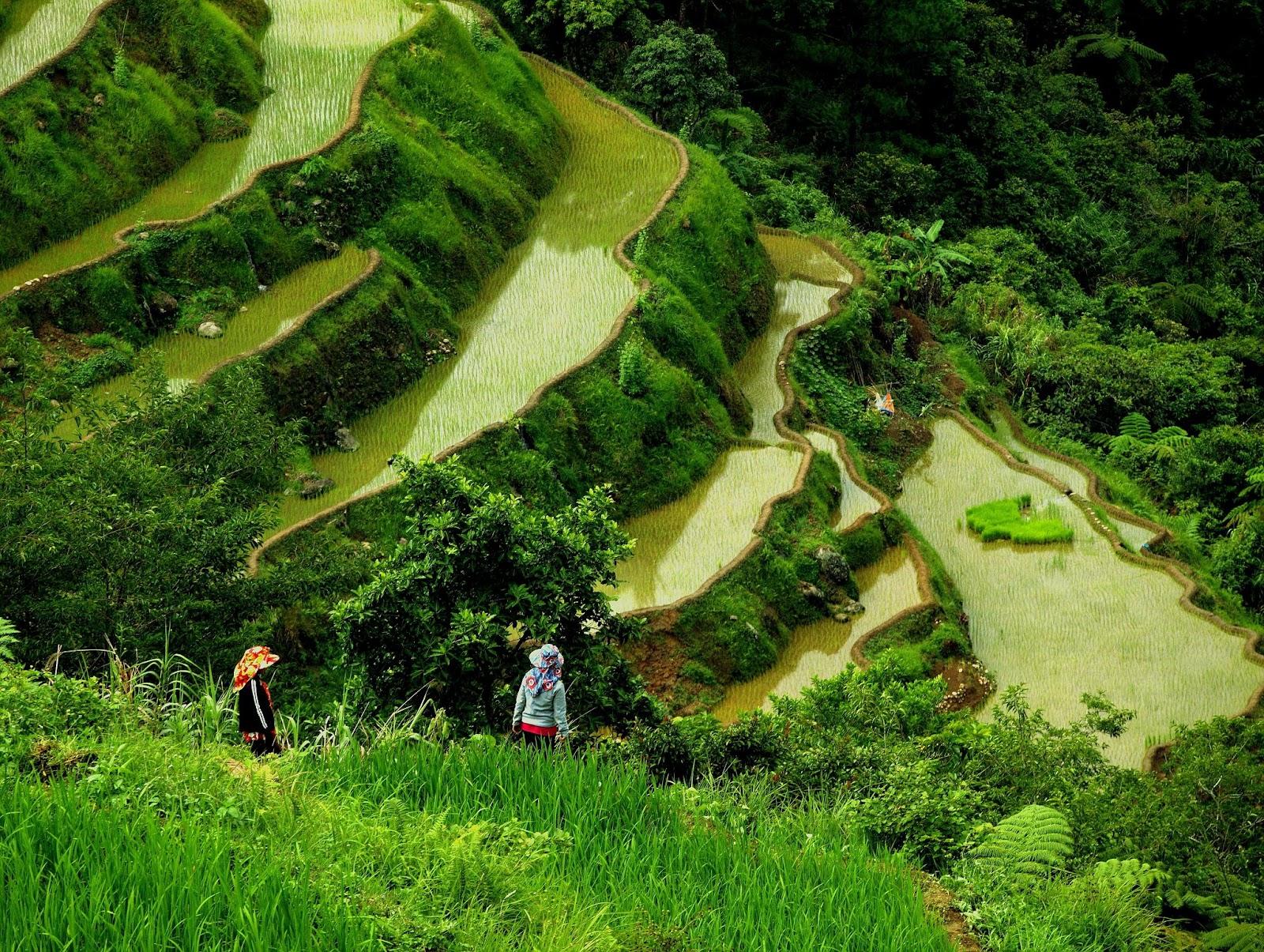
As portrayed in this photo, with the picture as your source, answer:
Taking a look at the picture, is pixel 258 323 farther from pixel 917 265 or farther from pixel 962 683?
pixel 917 265

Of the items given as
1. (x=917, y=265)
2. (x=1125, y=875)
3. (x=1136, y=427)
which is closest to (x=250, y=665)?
(x=1125, y=875)

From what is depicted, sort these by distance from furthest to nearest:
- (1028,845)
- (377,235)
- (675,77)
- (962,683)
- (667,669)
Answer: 1. (675,77)
2. (377,235)
3. (962,683)
4. (667,669)
5. (1028,845)

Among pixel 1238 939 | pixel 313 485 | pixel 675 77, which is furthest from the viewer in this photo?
pixel 675 77

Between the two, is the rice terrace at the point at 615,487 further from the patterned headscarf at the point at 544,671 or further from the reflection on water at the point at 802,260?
the reflection on water at the point at 802,260

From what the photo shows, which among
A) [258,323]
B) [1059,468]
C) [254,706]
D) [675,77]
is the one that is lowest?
[1059,468]

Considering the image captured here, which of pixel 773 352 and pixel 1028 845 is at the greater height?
pixel 1028 845

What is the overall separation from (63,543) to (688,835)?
4.96m

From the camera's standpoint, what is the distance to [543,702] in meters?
8.62

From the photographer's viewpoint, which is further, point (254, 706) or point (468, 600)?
point (468, 600)

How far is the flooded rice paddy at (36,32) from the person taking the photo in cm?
1803

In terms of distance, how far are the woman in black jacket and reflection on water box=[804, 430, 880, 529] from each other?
34.7ft

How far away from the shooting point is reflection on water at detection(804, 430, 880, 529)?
1792cm

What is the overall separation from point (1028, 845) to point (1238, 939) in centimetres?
132

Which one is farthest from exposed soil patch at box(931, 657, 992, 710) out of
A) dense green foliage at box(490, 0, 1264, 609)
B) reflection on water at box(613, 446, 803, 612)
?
dense green foliage at box(490, 0, 1264, 609)
